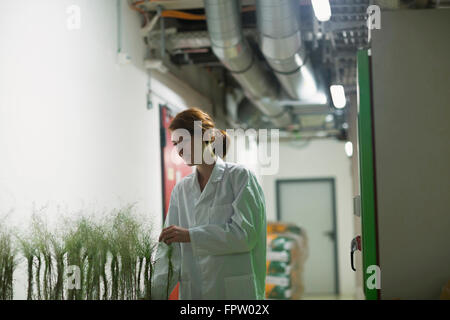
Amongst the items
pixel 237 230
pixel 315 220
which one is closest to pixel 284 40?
pixel 237 230

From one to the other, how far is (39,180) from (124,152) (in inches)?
41.4

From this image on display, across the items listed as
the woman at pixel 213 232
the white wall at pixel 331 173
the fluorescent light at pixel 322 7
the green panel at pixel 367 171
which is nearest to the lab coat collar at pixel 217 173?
the woman at pixel 213 232

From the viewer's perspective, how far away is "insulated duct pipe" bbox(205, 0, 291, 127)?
3.39m

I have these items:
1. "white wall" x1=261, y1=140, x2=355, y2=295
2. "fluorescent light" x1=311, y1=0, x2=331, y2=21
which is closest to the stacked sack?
"white wall" x1=261, y1=140, x2=355, y2=295

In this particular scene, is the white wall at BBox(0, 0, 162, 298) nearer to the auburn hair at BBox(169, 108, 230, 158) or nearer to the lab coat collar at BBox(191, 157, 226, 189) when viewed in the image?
the lab coat collar at BBox(191, 157, 226, 189)

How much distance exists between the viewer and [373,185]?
2119 millimetres

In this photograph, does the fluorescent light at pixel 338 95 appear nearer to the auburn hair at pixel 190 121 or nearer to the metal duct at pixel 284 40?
the metal duct at pixel 284 40

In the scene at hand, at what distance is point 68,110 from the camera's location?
287 cm

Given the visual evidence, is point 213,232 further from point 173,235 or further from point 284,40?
point 284,40

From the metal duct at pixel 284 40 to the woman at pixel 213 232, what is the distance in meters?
1.58
